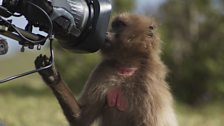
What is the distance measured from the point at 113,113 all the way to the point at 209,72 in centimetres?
1917

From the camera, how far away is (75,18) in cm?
322

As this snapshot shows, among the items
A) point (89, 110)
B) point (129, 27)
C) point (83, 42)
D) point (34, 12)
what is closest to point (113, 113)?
point (89, 110)

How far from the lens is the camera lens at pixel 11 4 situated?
9.59ft

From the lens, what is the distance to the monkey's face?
15.4ft

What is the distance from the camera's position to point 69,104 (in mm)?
4461

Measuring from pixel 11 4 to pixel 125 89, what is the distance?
1.75 meters

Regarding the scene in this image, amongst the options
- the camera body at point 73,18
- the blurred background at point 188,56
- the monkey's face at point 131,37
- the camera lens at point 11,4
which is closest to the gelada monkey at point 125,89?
the monkey's face at point 131,37

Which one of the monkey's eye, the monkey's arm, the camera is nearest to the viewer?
the camera

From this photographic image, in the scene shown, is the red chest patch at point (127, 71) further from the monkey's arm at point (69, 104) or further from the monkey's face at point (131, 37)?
the monkey's arm at point (69, 104)

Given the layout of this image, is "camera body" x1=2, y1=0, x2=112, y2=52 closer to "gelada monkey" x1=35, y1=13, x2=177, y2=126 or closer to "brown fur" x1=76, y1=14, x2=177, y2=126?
"gelada monkey" x1=35, y1=13, x2=177, y2=126

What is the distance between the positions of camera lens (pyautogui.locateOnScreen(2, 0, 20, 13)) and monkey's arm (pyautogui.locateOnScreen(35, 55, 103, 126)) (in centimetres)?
128

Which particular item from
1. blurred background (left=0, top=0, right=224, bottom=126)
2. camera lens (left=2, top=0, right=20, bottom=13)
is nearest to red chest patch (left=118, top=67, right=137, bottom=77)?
camera lens (left=2, top=0, right=20, bottom=13)

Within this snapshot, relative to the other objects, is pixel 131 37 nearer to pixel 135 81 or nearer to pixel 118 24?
pixel 118 24

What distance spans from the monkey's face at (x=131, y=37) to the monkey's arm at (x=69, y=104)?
382mm
